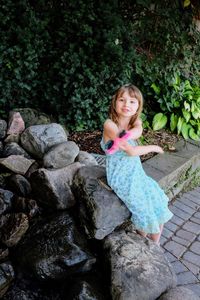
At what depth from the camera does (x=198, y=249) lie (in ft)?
10.5

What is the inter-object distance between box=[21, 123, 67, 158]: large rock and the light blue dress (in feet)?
3.61

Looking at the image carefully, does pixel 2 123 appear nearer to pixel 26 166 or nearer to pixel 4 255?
pixel 26 166

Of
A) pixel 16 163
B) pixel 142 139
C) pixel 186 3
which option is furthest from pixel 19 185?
pixel 186 3

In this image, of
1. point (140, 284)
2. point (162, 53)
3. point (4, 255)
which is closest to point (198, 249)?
point (140, 284)

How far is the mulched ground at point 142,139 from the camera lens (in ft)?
13.6

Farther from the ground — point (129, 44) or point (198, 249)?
point (129, 44)

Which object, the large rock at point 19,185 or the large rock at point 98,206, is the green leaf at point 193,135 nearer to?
the large rock at point 98,206

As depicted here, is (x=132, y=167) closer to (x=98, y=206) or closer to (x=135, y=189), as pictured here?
(x=135, y=189)

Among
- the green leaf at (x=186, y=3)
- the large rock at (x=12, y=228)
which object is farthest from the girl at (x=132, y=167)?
the green leaf at (x=186, y=3)

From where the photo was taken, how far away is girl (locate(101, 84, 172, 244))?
2.53 metres

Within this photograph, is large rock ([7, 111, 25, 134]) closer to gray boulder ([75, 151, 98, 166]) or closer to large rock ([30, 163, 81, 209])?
gray boulder ([75, 151, 98, 166])

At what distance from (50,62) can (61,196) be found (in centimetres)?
198

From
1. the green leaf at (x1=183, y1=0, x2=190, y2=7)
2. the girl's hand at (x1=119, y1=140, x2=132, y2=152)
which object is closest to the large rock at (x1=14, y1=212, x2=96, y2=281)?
the girl's hand at (x1=119, y1=140, x2=132, y2=152)

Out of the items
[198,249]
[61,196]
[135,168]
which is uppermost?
[135,168]
